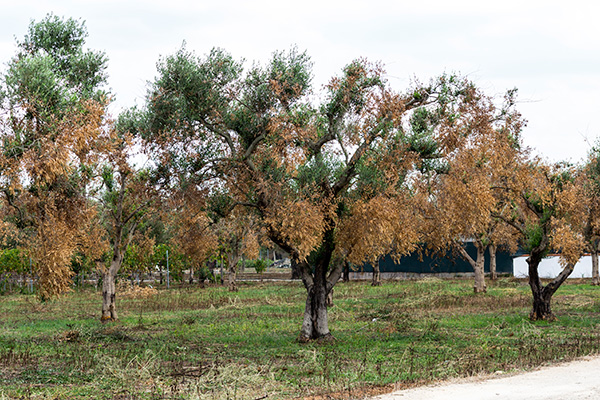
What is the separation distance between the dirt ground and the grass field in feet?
2.32

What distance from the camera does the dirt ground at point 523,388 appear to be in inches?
417

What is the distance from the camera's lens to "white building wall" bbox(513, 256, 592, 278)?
62.2 meters

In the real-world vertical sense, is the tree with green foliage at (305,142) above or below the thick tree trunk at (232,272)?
above

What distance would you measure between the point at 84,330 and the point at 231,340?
18.7ft

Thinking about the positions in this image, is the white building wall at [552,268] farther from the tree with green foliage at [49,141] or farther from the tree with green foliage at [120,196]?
the tree with green foliage at [49,141]

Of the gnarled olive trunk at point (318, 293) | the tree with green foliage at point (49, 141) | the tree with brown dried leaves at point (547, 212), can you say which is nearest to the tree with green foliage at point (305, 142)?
the gnarled olive trunk at point (318, 293)

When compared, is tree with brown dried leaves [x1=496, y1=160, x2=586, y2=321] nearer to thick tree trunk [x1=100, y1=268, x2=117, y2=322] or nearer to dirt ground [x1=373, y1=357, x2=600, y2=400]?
dirt ground [x1=373, y1=357, x2=600, y2=400]

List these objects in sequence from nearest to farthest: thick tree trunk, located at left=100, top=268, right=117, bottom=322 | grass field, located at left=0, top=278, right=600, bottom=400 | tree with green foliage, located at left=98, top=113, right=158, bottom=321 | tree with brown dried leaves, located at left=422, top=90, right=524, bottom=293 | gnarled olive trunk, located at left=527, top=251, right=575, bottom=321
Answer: grass field, located at left=0, top=278, right=600, bottom=400 → tree with brown dried leaves, located at left=422, top=90, right=524, bottom=293 → tree with green foliage, located at left=98, top=113, right=158, bottom=321 → gnarled olive trunk, located at left=527, top=251, right=575, bottom=321 → thick tree trunk, located at left=100, top=268, right=117, bottom=322

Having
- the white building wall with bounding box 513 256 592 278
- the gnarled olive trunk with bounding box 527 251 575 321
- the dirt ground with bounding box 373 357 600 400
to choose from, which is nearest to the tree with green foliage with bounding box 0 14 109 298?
the dirt ground with bounding box 373 357 600 400

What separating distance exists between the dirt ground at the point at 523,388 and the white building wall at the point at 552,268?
51.7m

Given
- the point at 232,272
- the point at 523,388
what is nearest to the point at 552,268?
the point at 232,272

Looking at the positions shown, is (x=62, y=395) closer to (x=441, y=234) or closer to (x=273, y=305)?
(x=441, y=234)

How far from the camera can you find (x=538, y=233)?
25.3 m

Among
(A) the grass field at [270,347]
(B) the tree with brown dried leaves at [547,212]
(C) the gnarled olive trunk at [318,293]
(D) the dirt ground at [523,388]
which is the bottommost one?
(A) the grass field at [270,347]
